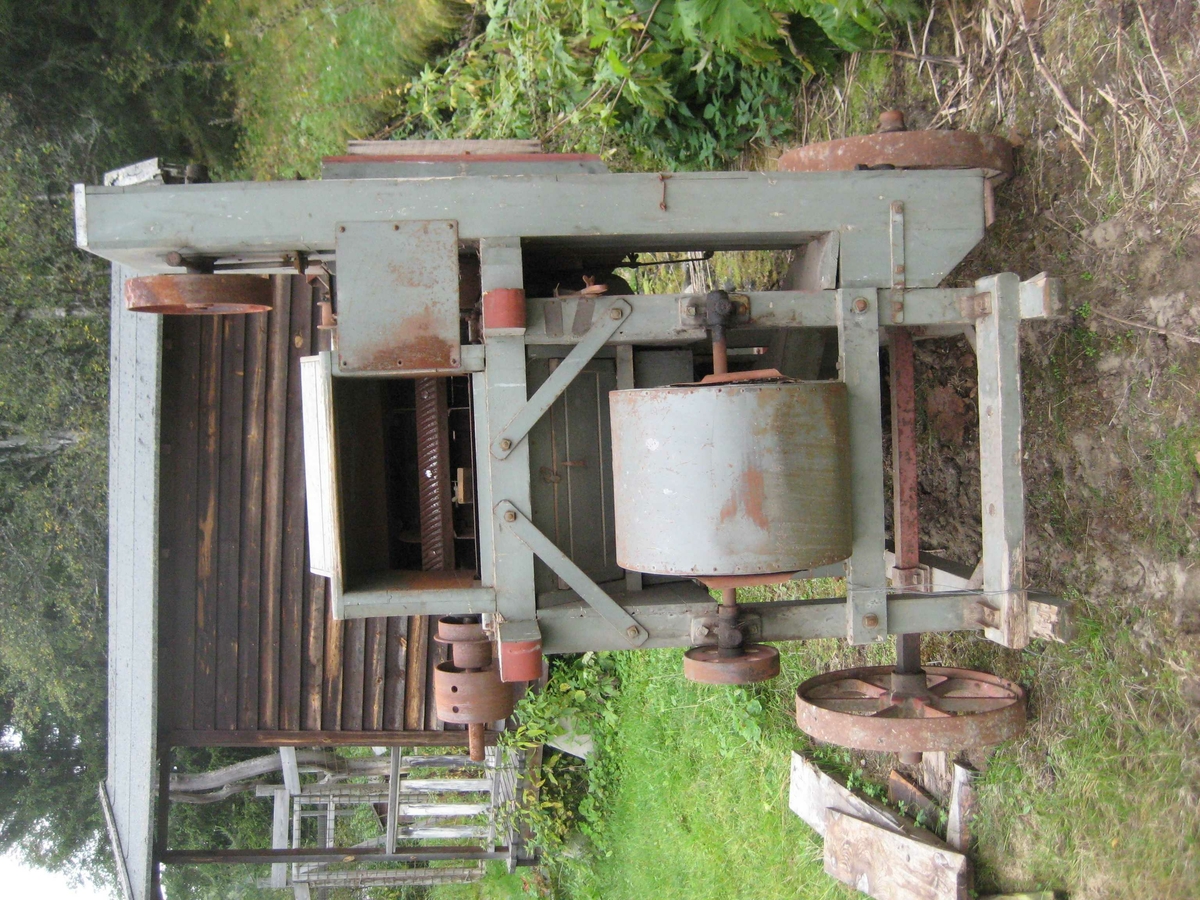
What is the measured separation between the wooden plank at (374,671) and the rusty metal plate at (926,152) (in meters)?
4.43

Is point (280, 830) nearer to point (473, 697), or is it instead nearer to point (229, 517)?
point (229, 517)

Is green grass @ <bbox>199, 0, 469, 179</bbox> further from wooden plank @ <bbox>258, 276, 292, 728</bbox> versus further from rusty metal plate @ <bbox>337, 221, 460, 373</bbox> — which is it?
rusty metal plate @ <bbox>337, 221, 460, 373</bbox>

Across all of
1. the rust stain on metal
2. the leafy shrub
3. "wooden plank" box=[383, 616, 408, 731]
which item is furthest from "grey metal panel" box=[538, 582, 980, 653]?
"wooden plank" box=[383, 616, 408, 731]

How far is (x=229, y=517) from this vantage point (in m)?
6.24

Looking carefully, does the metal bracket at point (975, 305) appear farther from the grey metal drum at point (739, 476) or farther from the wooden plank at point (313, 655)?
the wooden plank at point (313, 655)

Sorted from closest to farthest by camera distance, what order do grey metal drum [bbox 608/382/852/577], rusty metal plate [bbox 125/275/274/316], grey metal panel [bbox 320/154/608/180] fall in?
grey metal drum [bbox 608/382/852/577], rusty metal plate [bbox 125/275/274/316], grey metal panel [bbox 320/154/608/180]

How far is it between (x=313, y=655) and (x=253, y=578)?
0.67 metres

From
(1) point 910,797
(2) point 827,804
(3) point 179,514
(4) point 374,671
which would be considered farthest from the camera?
(4) point 374,671

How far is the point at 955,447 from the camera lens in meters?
4.37

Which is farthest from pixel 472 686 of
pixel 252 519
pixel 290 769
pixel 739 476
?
pixel 290 769

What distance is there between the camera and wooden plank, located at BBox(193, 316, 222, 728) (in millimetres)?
6113

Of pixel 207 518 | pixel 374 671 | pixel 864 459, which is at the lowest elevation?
pixel 374 671

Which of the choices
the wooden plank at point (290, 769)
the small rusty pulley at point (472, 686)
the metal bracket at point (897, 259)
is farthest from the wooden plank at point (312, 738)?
the metal bracket at point (897, 259)

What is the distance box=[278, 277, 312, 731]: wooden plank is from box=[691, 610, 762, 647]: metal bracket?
378 cm
